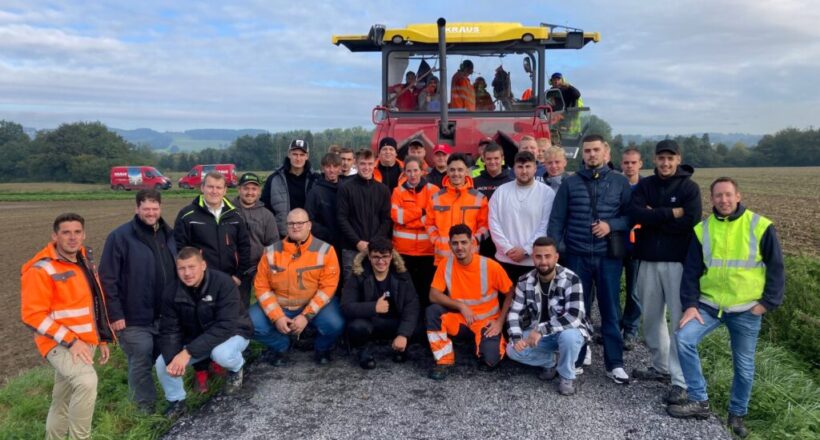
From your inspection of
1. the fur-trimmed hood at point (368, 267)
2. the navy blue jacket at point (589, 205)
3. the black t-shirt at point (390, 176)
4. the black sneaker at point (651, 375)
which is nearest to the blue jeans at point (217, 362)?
the fur-trimmed hood at point (368, 267)

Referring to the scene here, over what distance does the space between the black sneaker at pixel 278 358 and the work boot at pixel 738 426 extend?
384 cm

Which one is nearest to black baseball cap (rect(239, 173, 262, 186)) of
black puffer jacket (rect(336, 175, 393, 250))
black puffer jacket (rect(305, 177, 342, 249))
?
black puffer jacket (rect(305, 177, 342, 249))

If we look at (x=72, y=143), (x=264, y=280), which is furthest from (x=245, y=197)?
(x=72, y=143)

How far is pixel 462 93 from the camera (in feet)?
24.8

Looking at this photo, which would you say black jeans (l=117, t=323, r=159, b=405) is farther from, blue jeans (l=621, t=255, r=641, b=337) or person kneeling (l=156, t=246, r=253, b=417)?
blue jeans (l=621, t=255, r=641, b=337)

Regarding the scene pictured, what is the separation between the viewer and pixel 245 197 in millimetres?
5652

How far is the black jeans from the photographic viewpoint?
4.57m

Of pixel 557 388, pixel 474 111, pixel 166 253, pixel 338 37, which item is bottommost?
pixel 557 388

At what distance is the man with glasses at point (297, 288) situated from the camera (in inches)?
209

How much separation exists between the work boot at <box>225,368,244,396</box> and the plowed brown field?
3943 millimetres

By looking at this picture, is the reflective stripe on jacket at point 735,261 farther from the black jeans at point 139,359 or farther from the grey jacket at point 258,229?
the black jeans at point 139,359

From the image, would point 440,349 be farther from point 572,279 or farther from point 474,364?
point 572,279

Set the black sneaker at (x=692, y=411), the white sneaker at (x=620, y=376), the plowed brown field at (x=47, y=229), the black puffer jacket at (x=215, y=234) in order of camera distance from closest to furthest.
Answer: the black sneaker at (x=692, y=411)
the white sneaker at (x=620, y=376)
the black puffer jacket at (x=215, y=234)
the plowed brown field at (x=47, y=229)

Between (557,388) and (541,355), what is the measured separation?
1.10ft
